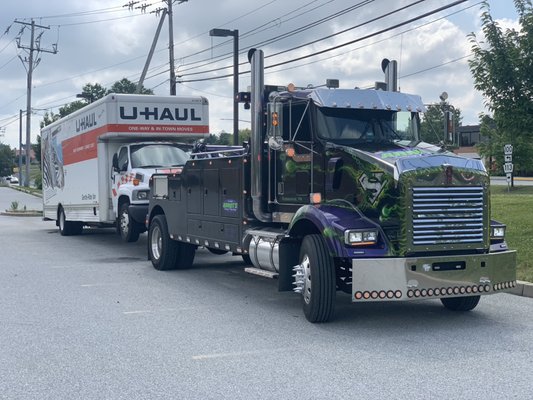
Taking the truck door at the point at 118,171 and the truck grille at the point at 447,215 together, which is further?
the truck door at the point at 118,171

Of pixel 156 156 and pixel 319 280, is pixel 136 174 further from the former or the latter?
pixel 319 280

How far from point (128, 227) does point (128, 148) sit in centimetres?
191

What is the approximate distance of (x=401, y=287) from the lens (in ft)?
24.2

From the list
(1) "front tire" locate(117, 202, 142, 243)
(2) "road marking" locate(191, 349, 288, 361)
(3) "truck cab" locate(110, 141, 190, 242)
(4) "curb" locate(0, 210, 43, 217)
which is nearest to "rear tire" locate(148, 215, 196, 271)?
(3) "truck cab" locate(110, 141, 190, 242)

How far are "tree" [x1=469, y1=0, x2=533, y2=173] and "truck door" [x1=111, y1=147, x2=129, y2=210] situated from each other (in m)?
7.75

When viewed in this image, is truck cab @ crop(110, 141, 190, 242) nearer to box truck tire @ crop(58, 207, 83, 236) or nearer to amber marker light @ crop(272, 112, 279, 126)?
box truck tire @ crop(58, 207, 83, 236)

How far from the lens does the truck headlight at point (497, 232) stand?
322 inches

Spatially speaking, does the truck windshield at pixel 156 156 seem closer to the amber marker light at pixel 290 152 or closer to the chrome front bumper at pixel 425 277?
the amber marker light at pixel 290 152

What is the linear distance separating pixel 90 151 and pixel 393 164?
36.7 ft

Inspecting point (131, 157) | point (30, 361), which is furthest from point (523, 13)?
point (30, 361)

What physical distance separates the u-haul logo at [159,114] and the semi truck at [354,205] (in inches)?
226

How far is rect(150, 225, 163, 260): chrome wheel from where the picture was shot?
42.7 ft

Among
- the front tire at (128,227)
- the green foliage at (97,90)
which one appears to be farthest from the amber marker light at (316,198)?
the green foliage at (97,90)

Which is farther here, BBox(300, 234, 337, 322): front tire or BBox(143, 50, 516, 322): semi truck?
BBox(300, 234, 337, 322): front tire
